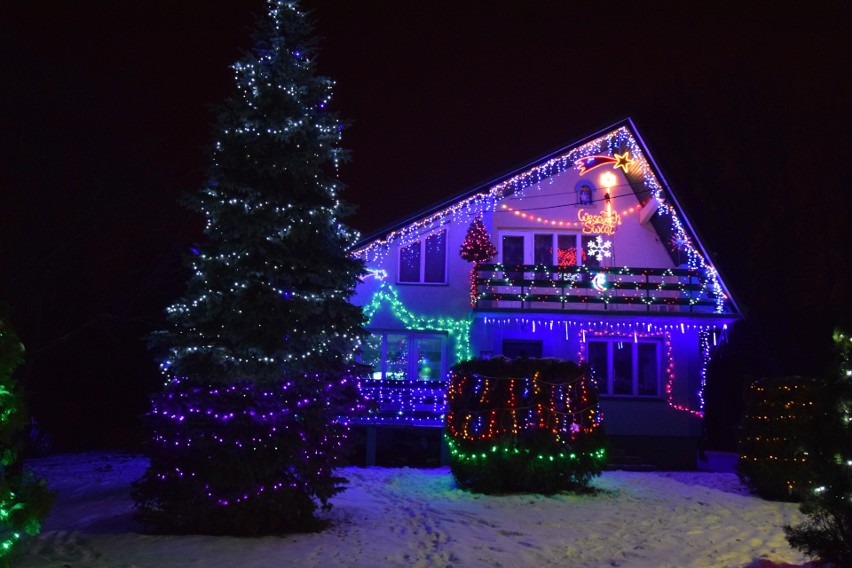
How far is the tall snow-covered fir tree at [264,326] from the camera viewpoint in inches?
416

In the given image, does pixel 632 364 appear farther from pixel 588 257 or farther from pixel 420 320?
pixel 420 320

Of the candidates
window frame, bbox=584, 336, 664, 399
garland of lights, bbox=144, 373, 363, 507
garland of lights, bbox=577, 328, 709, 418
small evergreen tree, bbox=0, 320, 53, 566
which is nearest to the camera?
small evergreen tree, bbox=0, 320, 53, 566

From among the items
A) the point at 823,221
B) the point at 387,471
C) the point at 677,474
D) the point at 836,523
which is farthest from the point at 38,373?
the point at 823,221

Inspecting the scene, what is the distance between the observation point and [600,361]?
→ 21.9m

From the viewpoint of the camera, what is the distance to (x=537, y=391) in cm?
1569

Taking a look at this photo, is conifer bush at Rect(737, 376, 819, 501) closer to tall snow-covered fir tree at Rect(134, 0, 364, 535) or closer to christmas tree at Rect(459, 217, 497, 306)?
christmas tree at Rect(459, 217, 497, 306)

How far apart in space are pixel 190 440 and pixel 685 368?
1510 centimetres

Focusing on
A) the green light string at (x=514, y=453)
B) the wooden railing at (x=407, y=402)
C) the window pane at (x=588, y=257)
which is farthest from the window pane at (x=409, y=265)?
the green light string at (x=514, y=453)

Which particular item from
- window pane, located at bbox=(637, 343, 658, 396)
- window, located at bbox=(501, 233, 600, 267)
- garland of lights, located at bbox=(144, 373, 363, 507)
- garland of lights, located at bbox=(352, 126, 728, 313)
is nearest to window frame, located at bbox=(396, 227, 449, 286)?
garland of lights, located at bbox=(352, 126, 728, 313)

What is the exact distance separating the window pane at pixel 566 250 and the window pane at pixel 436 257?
3.26 m

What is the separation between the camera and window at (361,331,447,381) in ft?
72.2

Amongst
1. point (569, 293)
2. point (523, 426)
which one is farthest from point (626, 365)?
point (523, 426)

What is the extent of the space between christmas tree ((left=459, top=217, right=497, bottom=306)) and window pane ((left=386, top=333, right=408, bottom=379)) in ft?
8.40

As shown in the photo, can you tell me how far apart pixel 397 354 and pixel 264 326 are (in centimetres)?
1108
